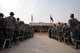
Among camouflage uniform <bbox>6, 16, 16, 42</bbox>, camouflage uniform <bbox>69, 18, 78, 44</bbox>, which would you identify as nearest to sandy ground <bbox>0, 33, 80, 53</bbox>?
camouflage uniform <bbox>69, 18, 78, 44</bbox>

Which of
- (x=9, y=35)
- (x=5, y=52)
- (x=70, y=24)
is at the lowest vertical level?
(x=5, y=52)

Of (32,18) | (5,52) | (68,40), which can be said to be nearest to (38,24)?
(32,18)

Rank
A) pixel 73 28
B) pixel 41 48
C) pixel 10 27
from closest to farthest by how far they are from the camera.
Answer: pixel 41 48 < pixel 73 28 < pixel 10 27

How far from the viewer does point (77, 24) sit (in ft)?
Answer: 38.9

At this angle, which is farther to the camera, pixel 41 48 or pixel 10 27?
pixel 10 27

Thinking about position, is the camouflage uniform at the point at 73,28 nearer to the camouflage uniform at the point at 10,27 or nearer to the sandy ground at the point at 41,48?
the sandy ground at the point at 41,48

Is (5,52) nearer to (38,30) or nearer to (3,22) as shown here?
(3,22)

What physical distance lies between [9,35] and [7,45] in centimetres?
72

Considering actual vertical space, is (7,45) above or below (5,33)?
below

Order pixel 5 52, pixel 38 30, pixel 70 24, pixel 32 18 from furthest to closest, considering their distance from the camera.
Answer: pixel 32 18 → pixel 38 30 → pixel 70 24 → pixel 5 52

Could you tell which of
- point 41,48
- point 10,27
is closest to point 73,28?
point 41,48

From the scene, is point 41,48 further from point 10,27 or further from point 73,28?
point 10,27

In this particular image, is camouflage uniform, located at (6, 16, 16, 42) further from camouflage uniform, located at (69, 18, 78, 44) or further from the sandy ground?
camouflage uniform, located at (69, 18, 78, 44)

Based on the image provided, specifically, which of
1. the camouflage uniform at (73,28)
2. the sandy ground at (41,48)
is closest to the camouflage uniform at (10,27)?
the sandy ground at (41,48)
